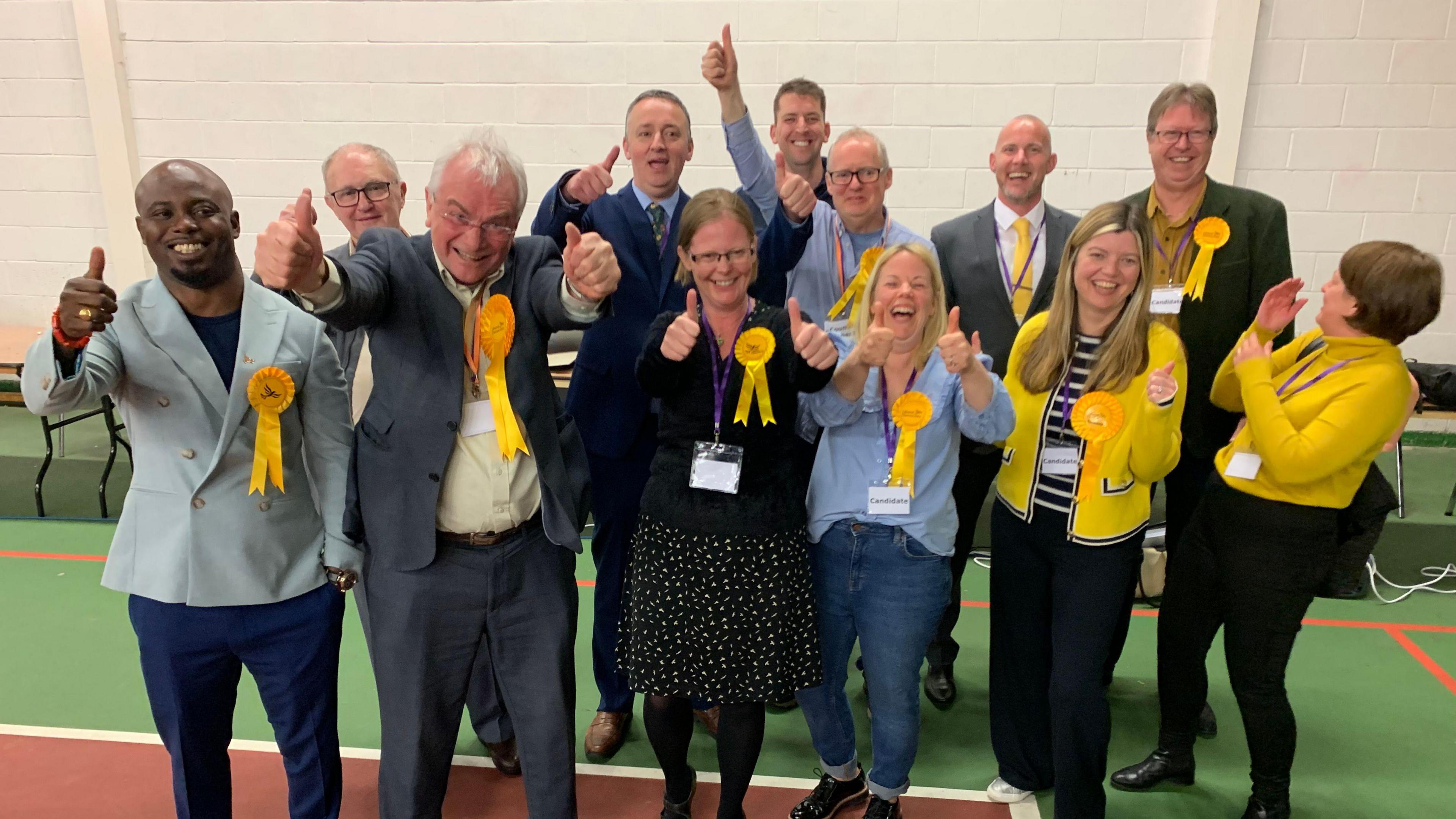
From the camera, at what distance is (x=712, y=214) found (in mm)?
1983

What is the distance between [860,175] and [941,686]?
1.79 meters

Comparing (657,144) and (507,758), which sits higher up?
(657,144)

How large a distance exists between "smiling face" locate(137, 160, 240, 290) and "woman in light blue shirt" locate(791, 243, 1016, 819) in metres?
1.34

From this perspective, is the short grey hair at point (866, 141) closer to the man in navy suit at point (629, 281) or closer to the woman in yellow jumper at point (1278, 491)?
the man in navy suit at point (629, 281)

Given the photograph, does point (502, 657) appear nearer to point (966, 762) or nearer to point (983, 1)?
point (966, 762)

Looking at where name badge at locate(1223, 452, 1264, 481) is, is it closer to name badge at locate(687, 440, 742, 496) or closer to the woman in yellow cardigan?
the woman in yellow cardigan

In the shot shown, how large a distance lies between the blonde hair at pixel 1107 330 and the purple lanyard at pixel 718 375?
765 mm

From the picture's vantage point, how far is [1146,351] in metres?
2.07

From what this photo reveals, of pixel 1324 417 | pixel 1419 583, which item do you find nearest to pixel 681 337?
pixel 1324 417

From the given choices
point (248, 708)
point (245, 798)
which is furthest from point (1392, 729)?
point (248, 708)

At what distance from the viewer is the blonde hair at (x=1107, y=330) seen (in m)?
2.05

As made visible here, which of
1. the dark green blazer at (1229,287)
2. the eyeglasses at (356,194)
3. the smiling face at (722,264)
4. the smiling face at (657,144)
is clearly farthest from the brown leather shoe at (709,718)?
the eyeglasses at (356,194)

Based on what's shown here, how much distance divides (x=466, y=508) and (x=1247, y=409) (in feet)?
6.31

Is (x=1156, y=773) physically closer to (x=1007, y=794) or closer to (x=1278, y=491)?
(x=1007, y=794)
